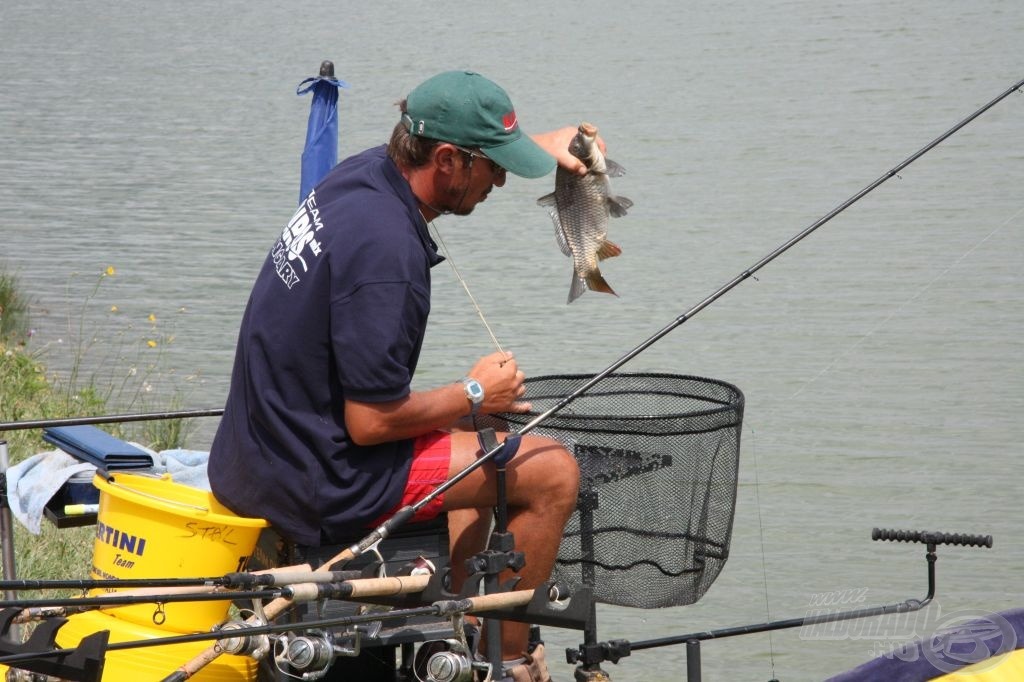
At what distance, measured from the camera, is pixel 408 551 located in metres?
3.14

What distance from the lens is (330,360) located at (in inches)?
119

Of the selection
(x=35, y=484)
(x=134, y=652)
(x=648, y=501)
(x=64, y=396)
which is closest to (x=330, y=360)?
(x=134, y=652)

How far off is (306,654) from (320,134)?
281 centimetres

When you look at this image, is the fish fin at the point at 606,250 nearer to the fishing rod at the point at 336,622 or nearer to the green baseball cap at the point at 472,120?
the green baseball cap at the point at 472,120

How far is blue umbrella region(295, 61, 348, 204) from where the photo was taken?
520cm

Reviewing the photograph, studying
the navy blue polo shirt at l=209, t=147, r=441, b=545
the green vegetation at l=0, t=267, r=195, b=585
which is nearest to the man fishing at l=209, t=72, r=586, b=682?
the navy blue polo shirt at l=209, t=147, r=441, b=545

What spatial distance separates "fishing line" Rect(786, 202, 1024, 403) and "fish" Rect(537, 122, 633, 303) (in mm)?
3278

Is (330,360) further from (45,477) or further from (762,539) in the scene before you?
(762,539)

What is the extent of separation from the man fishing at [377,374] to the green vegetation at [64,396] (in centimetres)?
144

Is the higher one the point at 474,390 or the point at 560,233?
the point at 560,233

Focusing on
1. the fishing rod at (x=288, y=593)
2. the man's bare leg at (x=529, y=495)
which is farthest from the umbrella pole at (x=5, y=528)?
the man's bare leg at (x=529, y=495)

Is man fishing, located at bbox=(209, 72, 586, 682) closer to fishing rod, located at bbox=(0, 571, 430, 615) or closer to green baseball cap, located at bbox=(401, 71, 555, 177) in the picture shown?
green baseball cap, located at bbox=(401, 71, 555, 177)

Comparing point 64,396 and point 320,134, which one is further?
point 64,396

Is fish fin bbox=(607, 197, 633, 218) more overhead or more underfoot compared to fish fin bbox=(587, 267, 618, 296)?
more overhead
